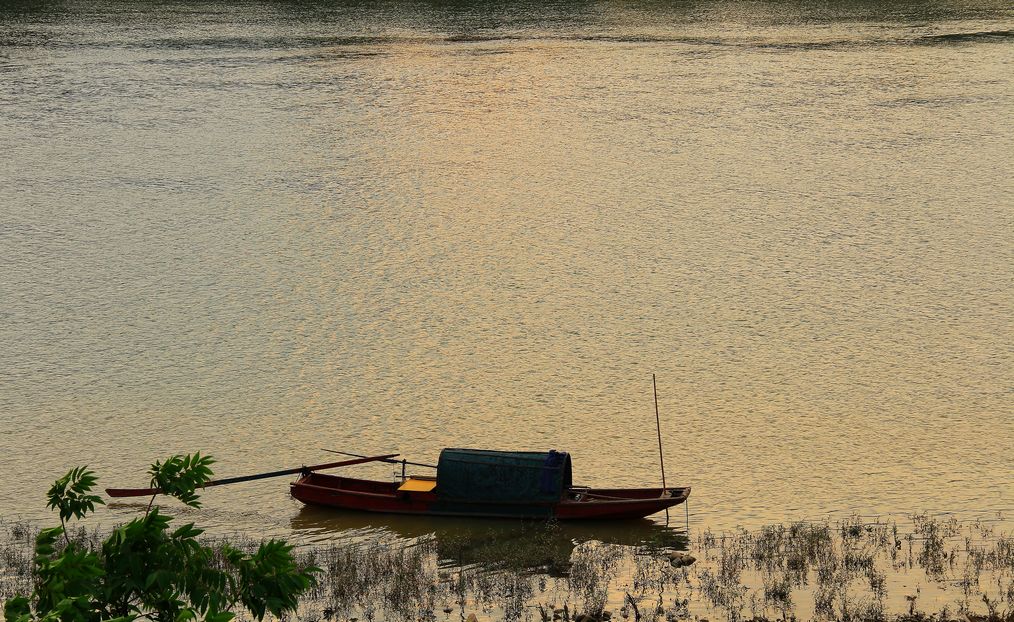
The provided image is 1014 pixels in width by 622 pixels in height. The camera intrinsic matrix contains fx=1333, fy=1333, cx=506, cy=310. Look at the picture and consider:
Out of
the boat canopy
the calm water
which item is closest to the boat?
the boat canopy

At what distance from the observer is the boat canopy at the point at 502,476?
71.0 ft

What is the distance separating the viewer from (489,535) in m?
21.5

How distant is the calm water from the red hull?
466 mm

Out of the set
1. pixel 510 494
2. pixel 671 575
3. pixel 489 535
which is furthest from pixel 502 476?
pixel 671 575

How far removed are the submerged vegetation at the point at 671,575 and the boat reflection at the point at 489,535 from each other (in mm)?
47

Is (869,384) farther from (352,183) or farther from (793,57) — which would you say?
(793,57)

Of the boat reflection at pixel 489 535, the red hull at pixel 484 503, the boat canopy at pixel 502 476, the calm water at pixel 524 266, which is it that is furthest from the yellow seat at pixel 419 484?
the calm water at pixel 524 266

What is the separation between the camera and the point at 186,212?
4612 cm

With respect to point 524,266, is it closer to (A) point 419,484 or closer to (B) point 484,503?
(A) point 419,484

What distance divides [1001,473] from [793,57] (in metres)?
52.8

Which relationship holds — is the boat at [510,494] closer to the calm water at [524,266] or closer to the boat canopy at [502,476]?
the boat canopy at [502,476]

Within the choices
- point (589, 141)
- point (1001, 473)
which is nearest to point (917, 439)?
point (1001, 473)

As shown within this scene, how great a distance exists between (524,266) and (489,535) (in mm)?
19351

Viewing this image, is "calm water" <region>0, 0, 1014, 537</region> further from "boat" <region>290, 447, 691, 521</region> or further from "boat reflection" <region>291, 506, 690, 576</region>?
"boat" <region>290, 447, 691, 521</region>
